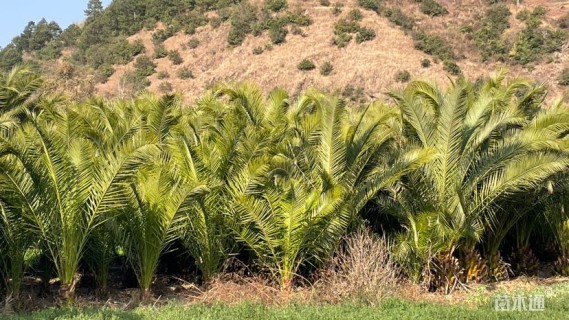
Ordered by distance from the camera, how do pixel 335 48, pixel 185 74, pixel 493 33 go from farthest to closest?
1. pixel 493 33
2. pixel 335 48
3. pixel 185 74

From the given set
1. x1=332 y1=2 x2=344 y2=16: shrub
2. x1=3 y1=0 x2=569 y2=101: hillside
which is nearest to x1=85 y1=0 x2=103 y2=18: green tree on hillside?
x1=3 y1=0 x2=569 y2=101: hillside

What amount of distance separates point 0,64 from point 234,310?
46.5 metres

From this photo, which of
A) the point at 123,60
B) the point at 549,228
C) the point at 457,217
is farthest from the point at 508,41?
the point at 457,217

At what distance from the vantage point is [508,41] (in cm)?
4019

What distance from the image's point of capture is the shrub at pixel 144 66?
4000 centimetres

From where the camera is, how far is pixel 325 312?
658cm

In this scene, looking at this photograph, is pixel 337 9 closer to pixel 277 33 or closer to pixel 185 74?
pixel 277 33

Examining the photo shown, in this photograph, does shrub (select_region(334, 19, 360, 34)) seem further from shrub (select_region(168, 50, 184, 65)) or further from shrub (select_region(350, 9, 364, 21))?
shrub (select_region(168, 50, 184, 65))

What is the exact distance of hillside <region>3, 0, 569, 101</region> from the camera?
36875mm

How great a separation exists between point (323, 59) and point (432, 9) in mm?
12002

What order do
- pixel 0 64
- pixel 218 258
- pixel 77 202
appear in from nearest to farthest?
pixel 77 202 < pixel 218 258 < pixel 0 64

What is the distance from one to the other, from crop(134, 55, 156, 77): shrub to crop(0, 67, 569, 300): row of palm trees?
3131 cm

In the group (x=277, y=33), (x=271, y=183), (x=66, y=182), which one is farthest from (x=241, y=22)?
(x=66, y=182)

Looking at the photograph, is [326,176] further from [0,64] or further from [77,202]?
[0,64]
